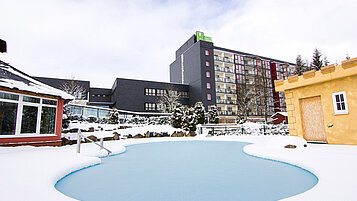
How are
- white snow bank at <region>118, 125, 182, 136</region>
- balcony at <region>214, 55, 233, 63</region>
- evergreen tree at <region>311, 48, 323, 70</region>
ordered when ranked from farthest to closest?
balcony at <region>214, 55, 233, 63</region> → evergreen tree at <region>311, 48, 323, 70</region> → white snow bank at <region>118, 125, 182, 136</region>

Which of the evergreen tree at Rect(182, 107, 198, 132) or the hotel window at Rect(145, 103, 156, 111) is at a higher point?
the hotel window at Rect(145, 103, 156, 111)

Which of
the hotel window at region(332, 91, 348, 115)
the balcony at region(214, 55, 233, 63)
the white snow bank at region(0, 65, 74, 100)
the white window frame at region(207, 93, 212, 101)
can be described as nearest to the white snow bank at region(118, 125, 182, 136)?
the white snow bank at region(0, 65, 74, 100)

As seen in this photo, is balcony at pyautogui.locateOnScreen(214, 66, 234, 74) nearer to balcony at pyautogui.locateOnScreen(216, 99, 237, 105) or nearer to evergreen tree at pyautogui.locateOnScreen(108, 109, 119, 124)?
balcony at pyautogui.locateOnScreen(216, 99, 237, 105)

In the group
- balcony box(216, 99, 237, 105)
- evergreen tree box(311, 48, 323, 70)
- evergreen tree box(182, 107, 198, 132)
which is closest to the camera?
evergreen tree box(182, 107, 198, 132)

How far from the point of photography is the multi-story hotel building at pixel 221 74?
34688 millimetres

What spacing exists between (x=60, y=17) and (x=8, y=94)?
886 centimetres

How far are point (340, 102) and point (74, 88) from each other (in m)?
37.3

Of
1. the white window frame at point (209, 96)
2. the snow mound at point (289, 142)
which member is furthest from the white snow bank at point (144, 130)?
the white window frame at point (209, 96)

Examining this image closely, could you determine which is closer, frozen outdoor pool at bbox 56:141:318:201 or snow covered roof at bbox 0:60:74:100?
frozen outdoor pool at bbox 56:141:318:201

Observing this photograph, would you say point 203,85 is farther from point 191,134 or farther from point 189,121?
point 191,134

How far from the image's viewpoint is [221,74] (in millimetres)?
38594

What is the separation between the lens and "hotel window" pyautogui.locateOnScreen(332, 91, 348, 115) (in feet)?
25.6

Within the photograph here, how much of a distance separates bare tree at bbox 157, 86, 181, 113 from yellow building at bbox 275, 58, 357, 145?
24.3 m

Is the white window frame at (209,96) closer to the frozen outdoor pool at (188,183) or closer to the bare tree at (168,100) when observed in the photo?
the bare tree at (168,100)
